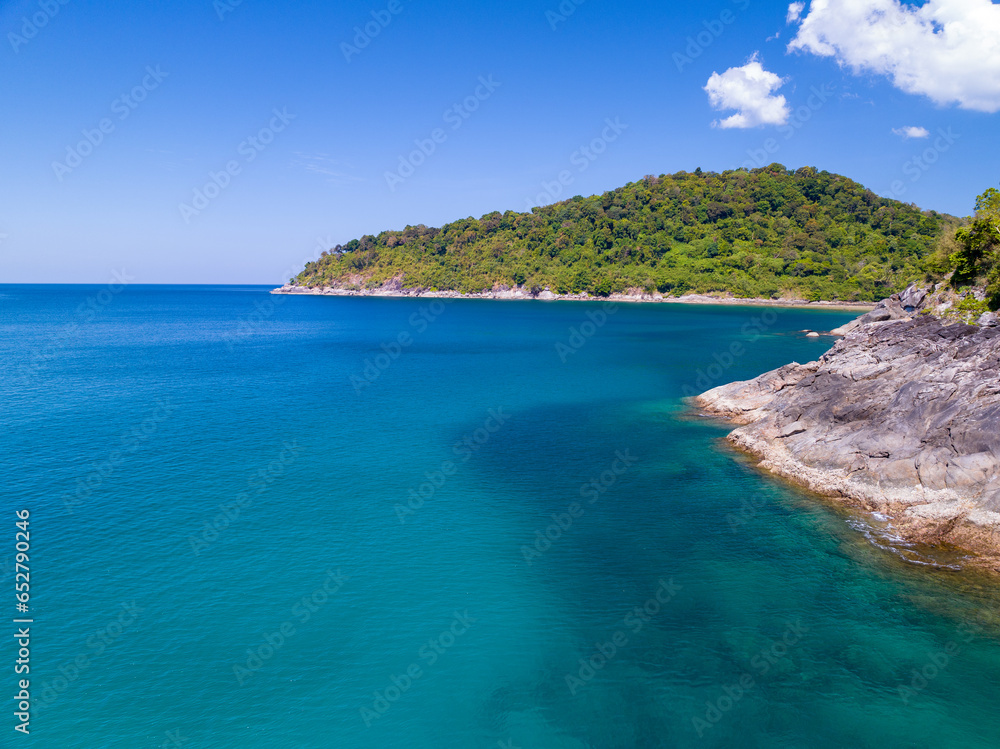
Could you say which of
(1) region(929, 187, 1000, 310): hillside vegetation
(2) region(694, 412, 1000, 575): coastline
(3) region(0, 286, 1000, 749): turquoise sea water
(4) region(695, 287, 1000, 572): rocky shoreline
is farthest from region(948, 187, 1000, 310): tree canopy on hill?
(3) region(0, 286, 1000, 749): turquoise sea water

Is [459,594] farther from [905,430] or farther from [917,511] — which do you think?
[905,430]

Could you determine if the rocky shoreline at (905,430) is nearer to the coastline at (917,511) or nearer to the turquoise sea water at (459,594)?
the coastline at (917,511)

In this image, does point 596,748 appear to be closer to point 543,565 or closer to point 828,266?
point 543,565

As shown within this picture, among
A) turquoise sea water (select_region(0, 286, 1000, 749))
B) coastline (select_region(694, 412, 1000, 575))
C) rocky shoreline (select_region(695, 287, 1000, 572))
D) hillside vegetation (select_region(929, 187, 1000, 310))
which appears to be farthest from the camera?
hillside vegetation (select_region(929, 187, 1000, 310))

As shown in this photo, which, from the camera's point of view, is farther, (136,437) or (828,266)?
(828,266)

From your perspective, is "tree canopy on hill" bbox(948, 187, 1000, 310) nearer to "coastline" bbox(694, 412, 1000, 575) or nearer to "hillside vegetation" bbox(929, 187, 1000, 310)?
"hillside vegetation" bbox(929, 187, 1000, 310)

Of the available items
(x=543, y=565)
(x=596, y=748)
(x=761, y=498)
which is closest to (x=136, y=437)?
(x=543, y=565)

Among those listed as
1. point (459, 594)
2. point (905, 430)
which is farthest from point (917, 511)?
point (459, 594)
